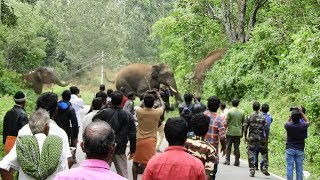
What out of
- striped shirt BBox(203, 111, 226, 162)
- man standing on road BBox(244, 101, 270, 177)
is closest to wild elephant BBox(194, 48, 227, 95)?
man standing on road BBox(244, 101, 270, 177)

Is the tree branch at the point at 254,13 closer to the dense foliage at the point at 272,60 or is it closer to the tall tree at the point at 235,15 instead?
the tall tree at the point at 235,15

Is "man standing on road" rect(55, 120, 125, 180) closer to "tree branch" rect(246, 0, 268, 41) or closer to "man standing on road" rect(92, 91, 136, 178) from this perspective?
"man standing on road" rect(92, 91, 136, 178)

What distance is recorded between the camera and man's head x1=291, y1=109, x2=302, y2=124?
38.6 ft

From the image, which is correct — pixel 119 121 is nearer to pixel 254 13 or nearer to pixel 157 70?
pixel 157 70

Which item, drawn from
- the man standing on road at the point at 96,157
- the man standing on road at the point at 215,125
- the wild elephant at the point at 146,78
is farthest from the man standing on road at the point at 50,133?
the wild elephant at the point at 146,78

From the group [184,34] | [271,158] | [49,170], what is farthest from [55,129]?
[184,34]

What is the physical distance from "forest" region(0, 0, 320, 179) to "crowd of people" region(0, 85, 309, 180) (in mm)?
1660

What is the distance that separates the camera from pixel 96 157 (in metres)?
4.49

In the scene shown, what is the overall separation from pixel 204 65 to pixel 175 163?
85.8 feet

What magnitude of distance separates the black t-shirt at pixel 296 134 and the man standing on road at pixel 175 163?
611 cm

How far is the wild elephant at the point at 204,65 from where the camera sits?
3156cm

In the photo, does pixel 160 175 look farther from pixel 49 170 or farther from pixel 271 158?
pixel 271 158

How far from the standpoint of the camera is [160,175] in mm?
6020

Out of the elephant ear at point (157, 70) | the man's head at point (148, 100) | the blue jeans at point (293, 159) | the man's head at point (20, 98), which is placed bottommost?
the blue jeans at point (293, 159)
